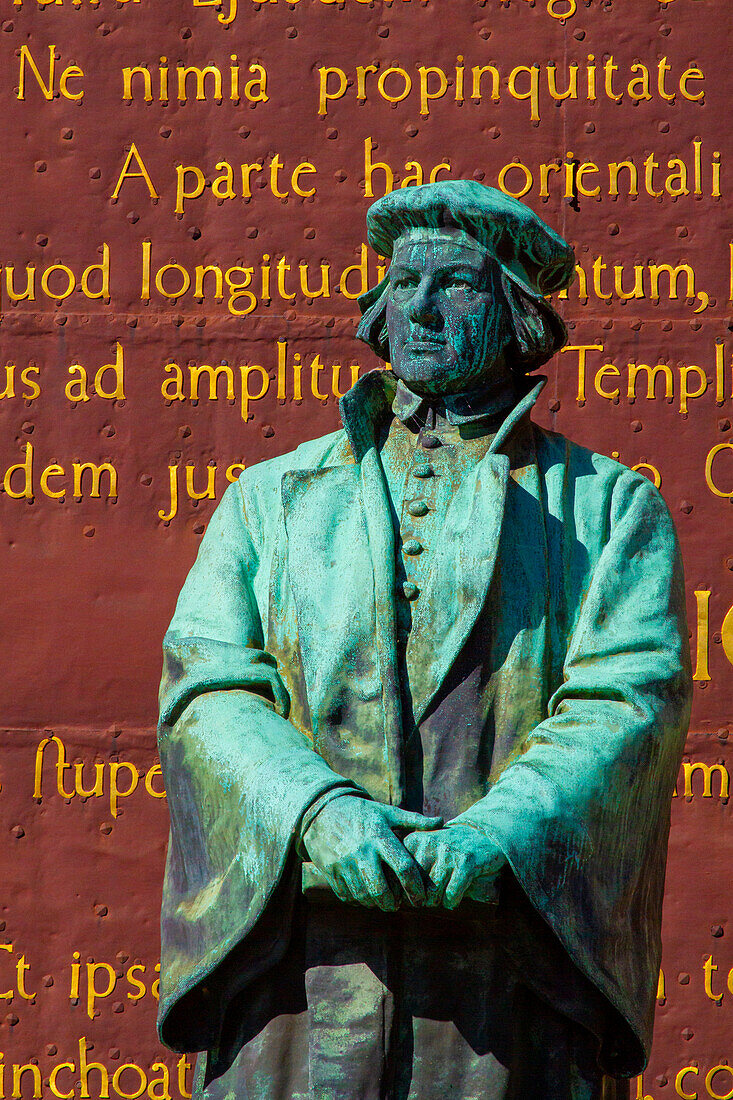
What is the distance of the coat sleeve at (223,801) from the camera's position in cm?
316

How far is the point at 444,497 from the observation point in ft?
11.4

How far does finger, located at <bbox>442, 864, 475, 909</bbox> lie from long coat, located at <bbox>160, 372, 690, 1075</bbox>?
0.09 m

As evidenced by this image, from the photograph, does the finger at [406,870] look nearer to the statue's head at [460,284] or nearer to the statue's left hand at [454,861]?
the statue's left hand at [454,861]

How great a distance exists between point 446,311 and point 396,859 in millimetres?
949

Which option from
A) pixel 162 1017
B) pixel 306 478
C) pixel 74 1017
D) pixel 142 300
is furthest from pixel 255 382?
pixel 162 1017

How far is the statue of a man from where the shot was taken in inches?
124

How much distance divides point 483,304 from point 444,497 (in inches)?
12.4

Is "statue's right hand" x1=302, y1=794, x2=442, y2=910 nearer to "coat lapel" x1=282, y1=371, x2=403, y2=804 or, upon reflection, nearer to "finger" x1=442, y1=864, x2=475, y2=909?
"finger" x1=442, y1=864, x2=475, y2=909

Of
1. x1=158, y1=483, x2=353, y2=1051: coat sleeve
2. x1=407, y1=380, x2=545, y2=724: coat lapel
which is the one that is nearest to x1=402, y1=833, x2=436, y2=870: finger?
x1=158, y1=483, x2=353, y2=1051: coat sleeve

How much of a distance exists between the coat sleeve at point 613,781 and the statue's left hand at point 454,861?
0.03m

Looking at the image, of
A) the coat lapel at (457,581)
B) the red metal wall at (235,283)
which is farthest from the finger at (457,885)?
the red metal wall at (235,283)

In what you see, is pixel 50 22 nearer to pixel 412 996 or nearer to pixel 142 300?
pixel 142 300

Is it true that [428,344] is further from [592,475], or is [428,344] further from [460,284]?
[592,475]

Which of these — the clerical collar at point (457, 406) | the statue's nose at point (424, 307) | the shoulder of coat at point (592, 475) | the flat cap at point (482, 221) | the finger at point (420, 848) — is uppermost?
the flat cap at point (482, 221)
